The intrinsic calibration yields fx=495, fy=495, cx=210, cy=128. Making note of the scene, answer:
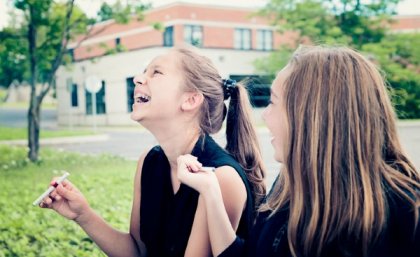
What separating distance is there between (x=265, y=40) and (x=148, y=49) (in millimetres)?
7183

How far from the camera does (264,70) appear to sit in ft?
72.5

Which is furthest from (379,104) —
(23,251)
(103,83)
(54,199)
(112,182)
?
(103,83)

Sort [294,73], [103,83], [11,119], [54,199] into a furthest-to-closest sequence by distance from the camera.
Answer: [11,119] → [103,83] → [54,199] → [294,73]

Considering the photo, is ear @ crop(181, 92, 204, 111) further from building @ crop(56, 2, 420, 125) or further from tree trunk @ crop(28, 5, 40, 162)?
building @ crop(56, 2, 420, 125)

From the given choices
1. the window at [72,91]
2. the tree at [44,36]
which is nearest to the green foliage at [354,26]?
the window at [72,91]

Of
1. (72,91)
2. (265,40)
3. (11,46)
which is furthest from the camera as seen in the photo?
(265,40)

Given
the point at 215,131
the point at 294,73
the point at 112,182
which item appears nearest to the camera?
the point at 294,73

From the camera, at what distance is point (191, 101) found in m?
2.07

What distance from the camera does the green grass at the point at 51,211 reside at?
3521 millimetres

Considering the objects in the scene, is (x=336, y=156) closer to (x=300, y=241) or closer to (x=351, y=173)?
(x=351, y=173)

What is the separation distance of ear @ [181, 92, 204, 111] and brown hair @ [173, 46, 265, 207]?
25 mm

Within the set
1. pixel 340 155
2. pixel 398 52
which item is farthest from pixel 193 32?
pixel 340 155

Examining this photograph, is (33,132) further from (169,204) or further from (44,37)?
(169,204)

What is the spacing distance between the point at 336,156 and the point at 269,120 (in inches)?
11.2
